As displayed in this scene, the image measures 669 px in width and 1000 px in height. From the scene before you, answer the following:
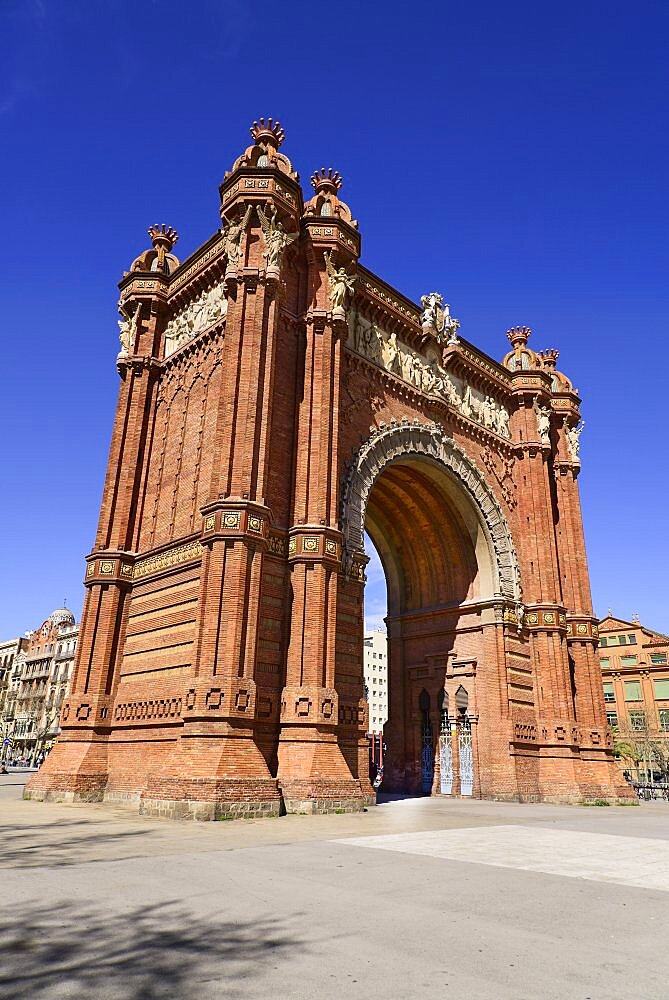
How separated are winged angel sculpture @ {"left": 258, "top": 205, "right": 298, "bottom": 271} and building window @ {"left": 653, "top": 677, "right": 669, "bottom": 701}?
73224mm

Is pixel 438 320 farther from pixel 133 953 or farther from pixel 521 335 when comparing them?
pixel 133 953

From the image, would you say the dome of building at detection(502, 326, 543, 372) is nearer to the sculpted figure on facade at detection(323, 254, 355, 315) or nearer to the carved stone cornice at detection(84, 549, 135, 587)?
the sculpted figure on facade at detection(323, 254, 355, 315)

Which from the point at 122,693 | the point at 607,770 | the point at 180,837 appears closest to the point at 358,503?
the point at 122,693

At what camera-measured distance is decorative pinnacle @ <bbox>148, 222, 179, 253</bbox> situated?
27141 mm

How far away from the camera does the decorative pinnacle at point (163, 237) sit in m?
27.1

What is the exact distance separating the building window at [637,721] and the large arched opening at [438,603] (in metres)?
56.4

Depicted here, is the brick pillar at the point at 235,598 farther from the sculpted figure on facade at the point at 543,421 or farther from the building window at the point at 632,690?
the building window at the point at 632,690

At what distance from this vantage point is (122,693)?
2073cm

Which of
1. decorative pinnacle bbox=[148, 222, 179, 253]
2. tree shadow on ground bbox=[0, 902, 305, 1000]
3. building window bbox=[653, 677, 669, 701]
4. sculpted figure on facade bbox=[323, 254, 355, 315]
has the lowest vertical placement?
tree shadow on ground bbox=[0, 902, 305, 1000]

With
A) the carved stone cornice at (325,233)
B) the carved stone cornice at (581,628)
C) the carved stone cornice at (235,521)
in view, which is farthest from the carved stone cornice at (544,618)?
the carved stone cornice at (325,233)

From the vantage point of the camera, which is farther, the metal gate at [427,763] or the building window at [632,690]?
the building window at [632,690]

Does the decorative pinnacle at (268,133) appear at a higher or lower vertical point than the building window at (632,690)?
higher

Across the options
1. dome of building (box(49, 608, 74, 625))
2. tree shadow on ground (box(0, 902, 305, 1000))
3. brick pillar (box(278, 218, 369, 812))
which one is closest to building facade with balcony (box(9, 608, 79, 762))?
dome of building (box(49, 608, 74, 625))

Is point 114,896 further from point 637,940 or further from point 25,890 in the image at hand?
point 637,940
